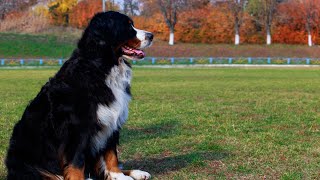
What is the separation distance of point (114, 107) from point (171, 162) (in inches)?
74.9

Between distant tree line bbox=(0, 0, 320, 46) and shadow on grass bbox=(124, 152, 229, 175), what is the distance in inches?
2590

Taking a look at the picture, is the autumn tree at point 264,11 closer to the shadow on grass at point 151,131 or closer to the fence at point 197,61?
the fence at point 197,61

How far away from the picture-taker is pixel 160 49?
65.7 metres

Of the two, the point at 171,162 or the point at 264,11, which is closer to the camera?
the point at 171,162

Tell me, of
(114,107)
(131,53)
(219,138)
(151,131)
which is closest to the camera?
(114,107)

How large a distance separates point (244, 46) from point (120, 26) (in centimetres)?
6530

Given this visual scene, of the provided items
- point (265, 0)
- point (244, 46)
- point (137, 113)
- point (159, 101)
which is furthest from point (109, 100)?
point (265, 0)

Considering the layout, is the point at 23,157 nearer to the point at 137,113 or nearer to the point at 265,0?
the point at 137,113

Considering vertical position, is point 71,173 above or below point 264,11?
below

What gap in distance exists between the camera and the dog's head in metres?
5.56

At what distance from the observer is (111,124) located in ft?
18.3

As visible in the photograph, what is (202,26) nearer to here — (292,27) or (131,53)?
(292,27)

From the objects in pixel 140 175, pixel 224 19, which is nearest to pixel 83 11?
pixel 224 19

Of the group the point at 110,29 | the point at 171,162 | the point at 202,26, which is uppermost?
the point at 202,26
